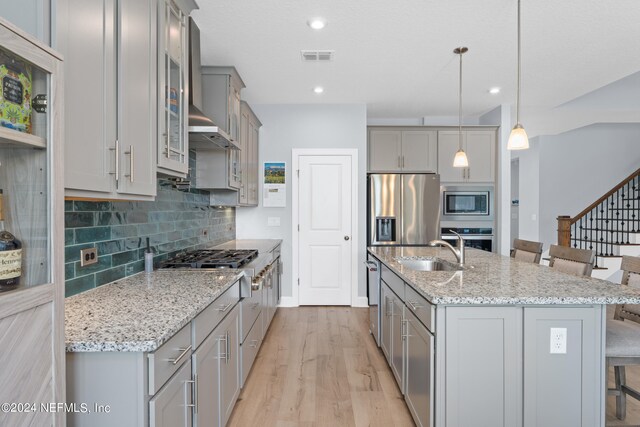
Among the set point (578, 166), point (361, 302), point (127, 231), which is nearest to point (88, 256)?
point (127, 231)

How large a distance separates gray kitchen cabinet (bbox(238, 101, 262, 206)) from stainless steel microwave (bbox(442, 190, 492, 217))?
2512 millimetres

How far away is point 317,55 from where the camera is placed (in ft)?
10.5

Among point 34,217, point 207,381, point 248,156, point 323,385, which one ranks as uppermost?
point 248,156

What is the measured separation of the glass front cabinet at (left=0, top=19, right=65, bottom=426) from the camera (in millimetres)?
826

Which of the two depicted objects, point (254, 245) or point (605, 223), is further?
point (605, 223)

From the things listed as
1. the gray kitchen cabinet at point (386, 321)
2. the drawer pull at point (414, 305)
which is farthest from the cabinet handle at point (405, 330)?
the gray kitchen cabinet at point (386, 321)

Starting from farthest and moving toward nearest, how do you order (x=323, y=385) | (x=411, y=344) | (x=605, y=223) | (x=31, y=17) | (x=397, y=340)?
(x=605, y=223)
(x=323, y=385)
(x=397, y=340)
(x=411, y=344)
(x=31, y=17)

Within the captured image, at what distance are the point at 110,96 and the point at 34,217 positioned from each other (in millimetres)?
669

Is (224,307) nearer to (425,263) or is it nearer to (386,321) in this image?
(386,321)

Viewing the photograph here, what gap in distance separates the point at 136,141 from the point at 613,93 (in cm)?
590

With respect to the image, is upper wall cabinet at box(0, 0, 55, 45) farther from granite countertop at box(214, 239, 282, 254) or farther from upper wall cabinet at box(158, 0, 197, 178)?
granite countertop at box(214, 239, 282, 254)

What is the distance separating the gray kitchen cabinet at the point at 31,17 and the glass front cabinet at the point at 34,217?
14 cm

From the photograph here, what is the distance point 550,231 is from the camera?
7.13 metres

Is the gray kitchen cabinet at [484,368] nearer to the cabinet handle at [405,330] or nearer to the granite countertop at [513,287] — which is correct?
the granite countertop at [513,287]
